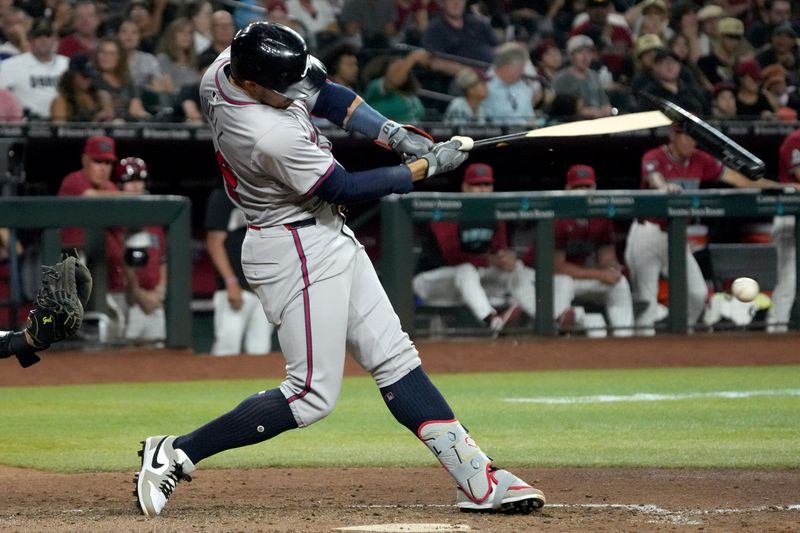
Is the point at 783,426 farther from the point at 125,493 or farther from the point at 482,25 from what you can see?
the point at 482,25

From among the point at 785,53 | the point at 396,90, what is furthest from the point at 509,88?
the point at 785,53

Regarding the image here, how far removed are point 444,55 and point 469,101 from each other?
3.18 feet

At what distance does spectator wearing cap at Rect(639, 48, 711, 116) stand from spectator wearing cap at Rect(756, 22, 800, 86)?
4.94 ft

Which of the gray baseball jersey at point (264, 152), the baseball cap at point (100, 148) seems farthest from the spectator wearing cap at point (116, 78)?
the gray baseball jersey at point (264, 152)

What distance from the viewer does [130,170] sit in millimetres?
10031

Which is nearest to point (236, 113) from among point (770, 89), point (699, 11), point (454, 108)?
point (454, 108)

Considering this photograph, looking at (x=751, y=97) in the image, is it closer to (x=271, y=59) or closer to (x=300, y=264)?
(x=300, y=264)

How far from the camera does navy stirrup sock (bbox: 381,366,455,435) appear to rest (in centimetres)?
429

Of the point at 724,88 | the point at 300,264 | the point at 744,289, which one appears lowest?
the point at 744,289

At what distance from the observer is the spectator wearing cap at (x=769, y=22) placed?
1434cm

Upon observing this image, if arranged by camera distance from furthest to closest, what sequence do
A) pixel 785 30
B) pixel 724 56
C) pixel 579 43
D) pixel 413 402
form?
pixel 724 56
pixel 785 30
pixel 579 43
pixel 413 402

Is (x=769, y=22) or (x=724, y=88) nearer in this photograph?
(x=724, y=88)

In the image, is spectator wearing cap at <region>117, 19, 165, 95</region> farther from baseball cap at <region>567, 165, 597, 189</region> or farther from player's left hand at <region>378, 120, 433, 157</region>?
player's left hand at <region>378, 120, 433, 157</region>

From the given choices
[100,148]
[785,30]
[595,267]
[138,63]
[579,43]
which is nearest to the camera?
[100,148]
